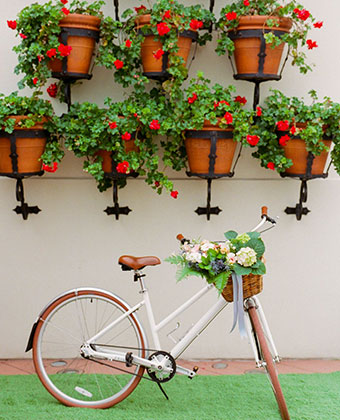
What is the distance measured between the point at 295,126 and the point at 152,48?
104 centimetres

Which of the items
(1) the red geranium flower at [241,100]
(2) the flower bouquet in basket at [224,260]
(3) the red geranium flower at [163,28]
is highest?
(3) the red geranium flower at [163,28]

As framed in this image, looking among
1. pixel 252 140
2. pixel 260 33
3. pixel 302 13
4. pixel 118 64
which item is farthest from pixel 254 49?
pixel 118 64

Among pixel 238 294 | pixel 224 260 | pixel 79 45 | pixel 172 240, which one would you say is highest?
pixel 79 45

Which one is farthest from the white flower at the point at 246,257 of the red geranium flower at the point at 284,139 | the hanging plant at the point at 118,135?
the red geranium flower at the point at 284,139

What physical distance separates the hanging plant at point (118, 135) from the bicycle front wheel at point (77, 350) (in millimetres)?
832

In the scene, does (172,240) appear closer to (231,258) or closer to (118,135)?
(118,135)

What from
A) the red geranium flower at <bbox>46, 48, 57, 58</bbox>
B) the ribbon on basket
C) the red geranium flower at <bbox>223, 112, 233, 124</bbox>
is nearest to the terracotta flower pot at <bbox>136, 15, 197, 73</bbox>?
the red geranium flower at <bbox>223, 112, 233, 124</bbox>

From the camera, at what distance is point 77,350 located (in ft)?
14.7

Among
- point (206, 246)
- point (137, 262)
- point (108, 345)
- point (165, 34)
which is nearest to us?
point (206, 246)

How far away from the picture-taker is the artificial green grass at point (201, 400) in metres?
3.51

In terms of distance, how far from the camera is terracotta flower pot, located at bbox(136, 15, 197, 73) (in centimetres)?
386

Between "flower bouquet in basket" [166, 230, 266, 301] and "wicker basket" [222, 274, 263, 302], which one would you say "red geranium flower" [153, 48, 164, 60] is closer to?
"flower bouquet in basket" [166, 230, 266, 301]

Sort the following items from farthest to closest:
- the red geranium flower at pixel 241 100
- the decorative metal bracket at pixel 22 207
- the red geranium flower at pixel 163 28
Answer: the decorative metal bracket at pixel 22 207 < the red geranium flower at pixel 241 100 < the red geranium flower at pixel 163 28

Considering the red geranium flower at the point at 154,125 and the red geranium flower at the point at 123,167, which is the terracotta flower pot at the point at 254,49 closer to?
the red geranium flower at the point at 154,125
